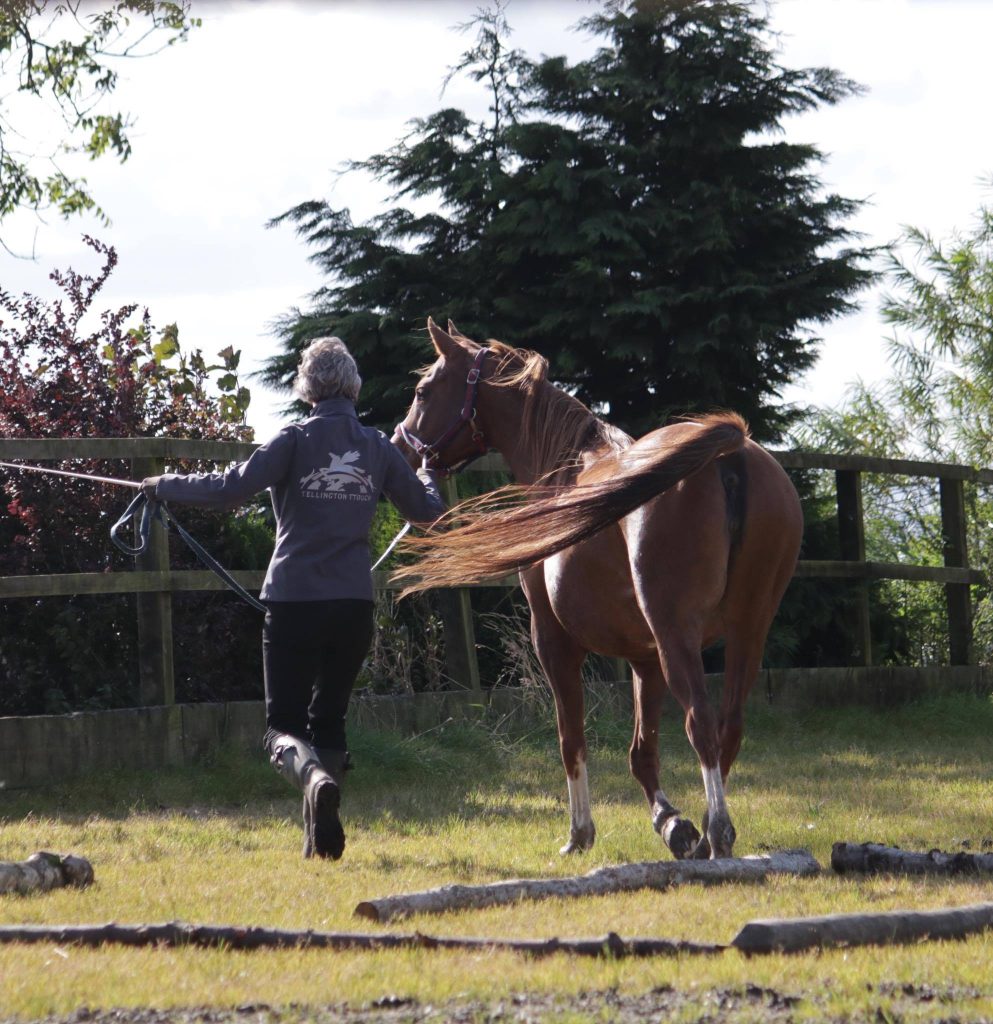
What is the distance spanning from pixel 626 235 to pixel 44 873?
8310 millimetres

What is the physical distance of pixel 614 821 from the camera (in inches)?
266

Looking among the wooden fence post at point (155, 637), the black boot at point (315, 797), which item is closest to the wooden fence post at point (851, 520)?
the wooden fence post at point (155, 637)

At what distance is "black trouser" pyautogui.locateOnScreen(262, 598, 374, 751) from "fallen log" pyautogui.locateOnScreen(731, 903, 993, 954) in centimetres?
257

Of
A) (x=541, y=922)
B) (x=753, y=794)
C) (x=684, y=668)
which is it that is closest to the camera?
(x=541, y=922)

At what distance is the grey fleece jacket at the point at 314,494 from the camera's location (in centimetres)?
577

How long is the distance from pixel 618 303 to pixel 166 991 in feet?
30.5

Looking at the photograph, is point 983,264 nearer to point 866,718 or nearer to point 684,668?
point 866,718

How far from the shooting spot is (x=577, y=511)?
538 centimetres

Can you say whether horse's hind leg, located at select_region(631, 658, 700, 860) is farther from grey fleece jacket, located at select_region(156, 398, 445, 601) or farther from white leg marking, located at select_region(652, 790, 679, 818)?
grey fleece jacket, located at select_region(156, 398, 445, 601)

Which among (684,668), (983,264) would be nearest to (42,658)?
(684,668)

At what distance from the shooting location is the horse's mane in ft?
20.8

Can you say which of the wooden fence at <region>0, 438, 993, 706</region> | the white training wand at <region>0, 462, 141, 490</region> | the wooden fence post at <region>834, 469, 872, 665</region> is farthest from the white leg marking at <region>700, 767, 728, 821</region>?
the wooden fence post at <region>834, 469, 872, 665</region>

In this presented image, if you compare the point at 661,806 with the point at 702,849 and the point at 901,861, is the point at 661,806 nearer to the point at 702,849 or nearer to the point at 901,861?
the point at 702,849

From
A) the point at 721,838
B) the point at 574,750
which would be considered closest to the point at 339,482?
the point at 574,750
